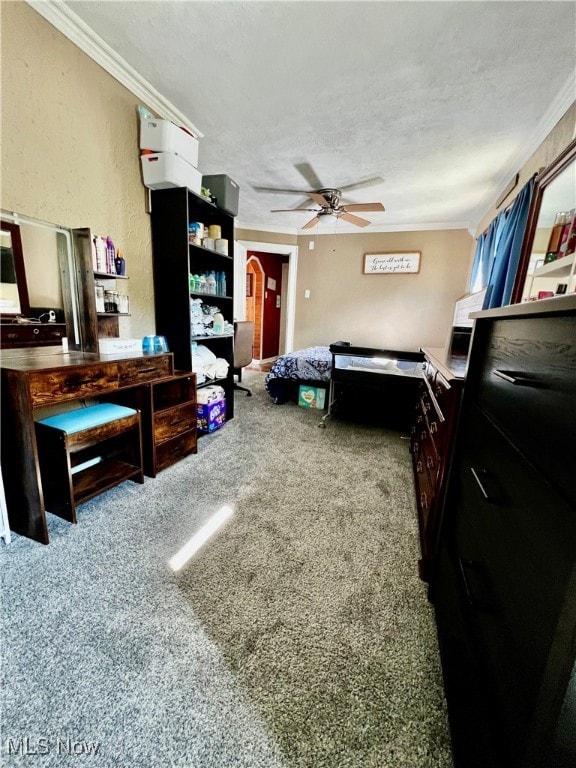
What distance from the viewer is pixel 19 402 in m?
1.28

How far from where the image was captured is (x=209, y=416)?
265 centimetres

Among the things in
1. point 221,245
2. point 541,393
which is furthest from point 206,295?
point 541,393

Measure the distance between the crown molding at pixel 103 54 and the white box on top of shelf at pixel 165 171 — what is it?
388 mm

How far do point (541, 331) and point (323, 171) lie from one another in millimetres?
3086

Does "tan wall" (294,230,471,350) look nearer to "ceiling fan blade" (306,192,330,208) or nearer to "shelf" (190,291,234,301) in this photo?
"ceiling fan blade" (306,192,330,208)

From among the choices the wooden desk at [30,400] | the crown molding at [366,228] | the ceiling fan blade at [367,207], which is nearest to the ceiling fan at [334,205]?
the ceiling fan blade at [367,207]

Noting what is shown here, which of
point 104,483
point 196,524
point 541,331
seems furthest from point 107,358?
point 541,331

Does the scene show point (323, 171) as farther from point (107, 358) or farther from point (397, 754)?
point (397, 754)

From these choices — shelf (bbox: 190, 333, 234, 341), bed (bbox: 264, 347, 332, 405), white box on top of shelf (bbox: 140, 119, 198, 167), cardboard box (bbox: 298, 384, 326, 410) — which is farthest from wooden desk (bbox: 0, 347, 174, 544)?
cardboard box (bbox: 298, 384, 326, 410)

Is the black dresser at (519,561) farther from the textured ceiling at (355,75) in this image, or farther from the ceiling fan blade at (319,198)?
the ceiling fan blade at (319,198)

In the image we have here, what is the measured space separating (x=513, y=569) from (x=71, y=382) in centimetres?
Result: 174

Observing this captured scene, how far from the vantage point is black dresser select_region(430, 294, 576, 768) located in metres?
0.40

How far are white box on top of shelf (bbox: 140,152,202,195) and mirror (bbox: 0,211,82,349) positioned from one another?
720mm

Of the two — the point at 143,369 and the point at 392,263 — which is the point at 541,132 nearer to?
the point at 392,263
